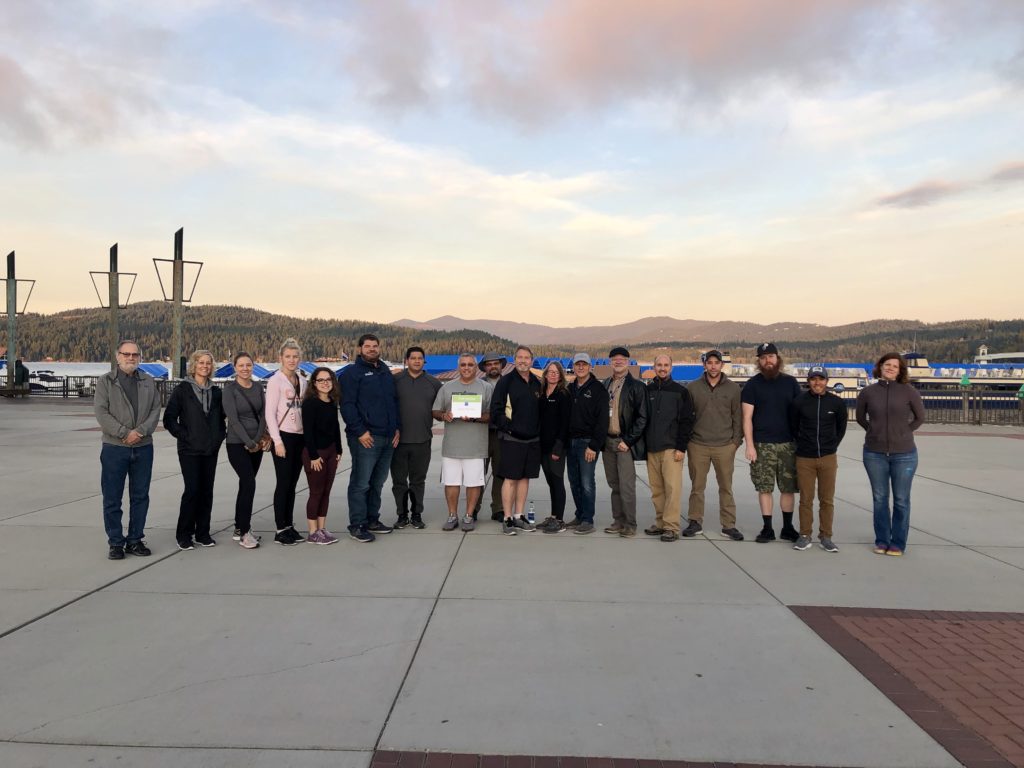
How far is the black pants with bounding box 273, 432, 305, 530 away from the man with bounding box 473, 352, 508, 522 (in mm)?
1913

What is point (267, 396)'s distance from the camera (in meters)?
6.08

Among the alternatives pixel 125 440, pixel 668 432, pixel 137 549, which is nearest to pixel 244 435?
pixel 125 440

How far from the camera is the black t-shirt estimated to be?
6.45 m

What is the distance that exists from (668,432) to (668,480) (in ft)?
1.60

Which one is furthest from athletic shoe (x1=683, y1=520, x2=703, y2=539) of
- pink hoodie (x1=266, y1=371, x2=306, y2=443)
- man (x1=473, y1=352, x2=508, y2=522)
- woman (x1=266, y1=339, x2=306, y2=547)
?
pink hoodie (x1=266, y1=371, x2=306, y2=443)

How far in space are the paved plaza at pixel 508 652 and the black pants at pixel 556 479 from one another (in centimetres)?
29

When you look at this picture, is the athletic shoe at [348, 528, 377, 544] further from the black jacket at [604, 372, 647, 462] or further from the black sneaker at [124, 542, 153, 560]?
the black jacket at [604, 372, 647, 462]

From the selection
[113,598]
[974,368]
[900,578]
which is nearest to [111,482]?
[113,598]

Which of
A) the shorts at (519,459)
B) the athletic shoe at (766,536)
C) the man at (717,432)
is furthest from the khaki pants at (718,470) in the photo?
the shorts at (519,459)

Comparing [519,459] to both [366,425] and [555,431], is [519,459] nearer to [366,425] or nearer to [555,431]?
[555,431]

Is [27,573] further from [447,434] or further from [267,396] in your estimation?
[447,434]

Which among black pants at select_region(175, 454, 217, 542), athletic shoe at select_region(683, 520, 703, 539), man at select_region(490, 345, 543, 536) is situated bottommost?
athletic shoe at select_region(683, 520, 703, 539)

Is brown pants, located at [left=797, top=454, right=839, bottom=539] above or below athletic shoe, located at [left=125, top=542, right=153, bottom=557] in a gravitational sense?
above

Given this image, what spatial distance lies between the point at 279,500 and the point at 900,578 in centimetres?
544
